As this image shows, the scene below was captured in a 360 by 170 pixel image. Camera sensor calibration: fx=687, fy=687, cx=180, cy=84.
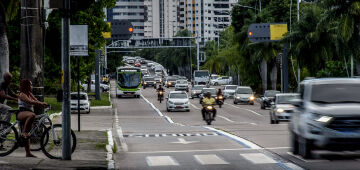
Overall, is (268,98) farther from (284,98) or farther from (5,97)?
(5,97)

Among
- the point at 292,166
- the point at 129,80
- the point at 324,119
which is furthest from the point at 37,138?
the point at 129,80

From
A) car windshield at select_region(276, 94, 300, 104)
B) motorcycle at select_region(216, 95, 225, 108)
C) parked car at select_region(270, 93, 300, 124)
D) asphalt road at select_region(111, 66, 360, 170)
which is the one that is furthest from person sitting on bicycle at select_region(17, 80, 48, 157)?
motorcycle at select_region(216, 95, 225, 108)

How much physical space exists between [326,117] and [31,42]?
7.86 meters

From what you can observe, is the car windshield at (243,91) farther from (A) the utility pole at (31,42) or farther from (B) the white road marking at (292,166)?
(B) the white road marking at (292,166)

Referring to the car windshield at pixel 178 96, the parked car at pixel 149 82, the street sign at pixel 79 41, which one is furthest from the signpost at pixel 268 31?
the street sign at pixel 79 41

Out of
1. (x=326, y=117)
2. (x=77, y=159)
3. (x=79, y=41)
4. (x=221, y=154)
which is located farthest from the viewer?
(x=79, y=41)

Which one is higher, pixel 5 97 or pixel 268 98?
pixel 5 97

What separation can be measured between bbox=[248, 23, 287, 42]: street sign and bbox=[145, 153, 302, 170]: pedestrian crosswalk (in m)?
50.9

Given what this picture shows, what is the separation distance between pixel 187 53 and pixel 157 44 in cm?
2306

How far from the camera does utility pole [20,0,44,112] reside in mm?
17047

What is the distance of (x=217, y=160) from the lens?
1466 centimetres

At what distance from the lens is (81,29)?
19.1 meters

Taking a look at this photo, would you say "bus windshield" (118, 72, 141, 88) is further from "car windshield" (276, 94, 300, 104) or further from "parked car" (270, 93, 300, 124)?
"parked car" (270, 93, 300, 124)

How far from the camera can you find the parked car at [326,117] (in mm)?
12805
